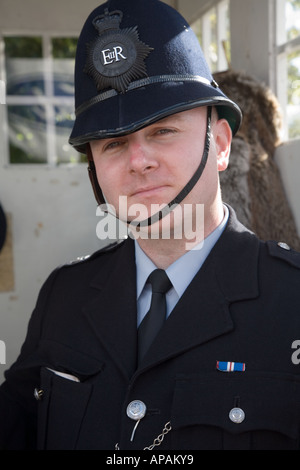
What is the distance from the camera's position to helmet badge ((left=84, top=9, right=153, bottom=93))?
1380mm

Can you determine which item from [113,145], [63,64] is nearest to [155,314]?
[113,145]

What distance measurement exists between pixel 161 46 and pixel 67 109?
7.84ft

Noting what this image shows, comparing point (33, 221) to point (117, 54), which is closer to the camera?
point (117, 54)

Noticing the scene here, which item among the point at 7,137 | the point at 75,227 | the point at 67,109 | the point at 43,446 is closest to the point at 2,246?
the point at 75,227

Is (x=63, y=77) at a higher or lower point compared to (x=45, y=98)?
higher

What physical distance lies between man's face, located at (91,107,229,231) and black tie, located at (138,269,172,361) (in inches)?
7.1

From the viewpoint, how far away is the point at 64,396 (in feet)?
4.79

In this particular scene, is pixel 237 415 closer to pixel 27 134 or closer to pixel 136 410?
pixel 136 410

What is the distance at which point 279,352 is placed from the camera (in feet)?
4.27

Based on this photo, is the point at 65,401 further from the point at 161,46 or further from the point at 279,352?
the point at 161,46

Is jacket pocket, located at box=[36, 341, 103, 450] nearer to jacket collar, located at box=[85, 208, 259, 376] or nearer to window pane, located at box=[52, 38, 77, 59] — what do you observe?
jacket collar, located at box=[85, 208, 259, 376]

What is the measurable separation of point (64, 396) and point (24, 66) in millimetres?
2799

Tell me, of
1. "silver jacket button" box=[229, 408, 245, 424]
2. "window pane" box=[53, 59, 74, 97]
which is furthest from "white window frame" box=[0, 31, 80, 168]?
"silver jacket button" box=[229, 408, 245, 424]

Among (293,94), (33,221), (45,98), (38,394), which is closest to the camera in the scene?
(38,394)
